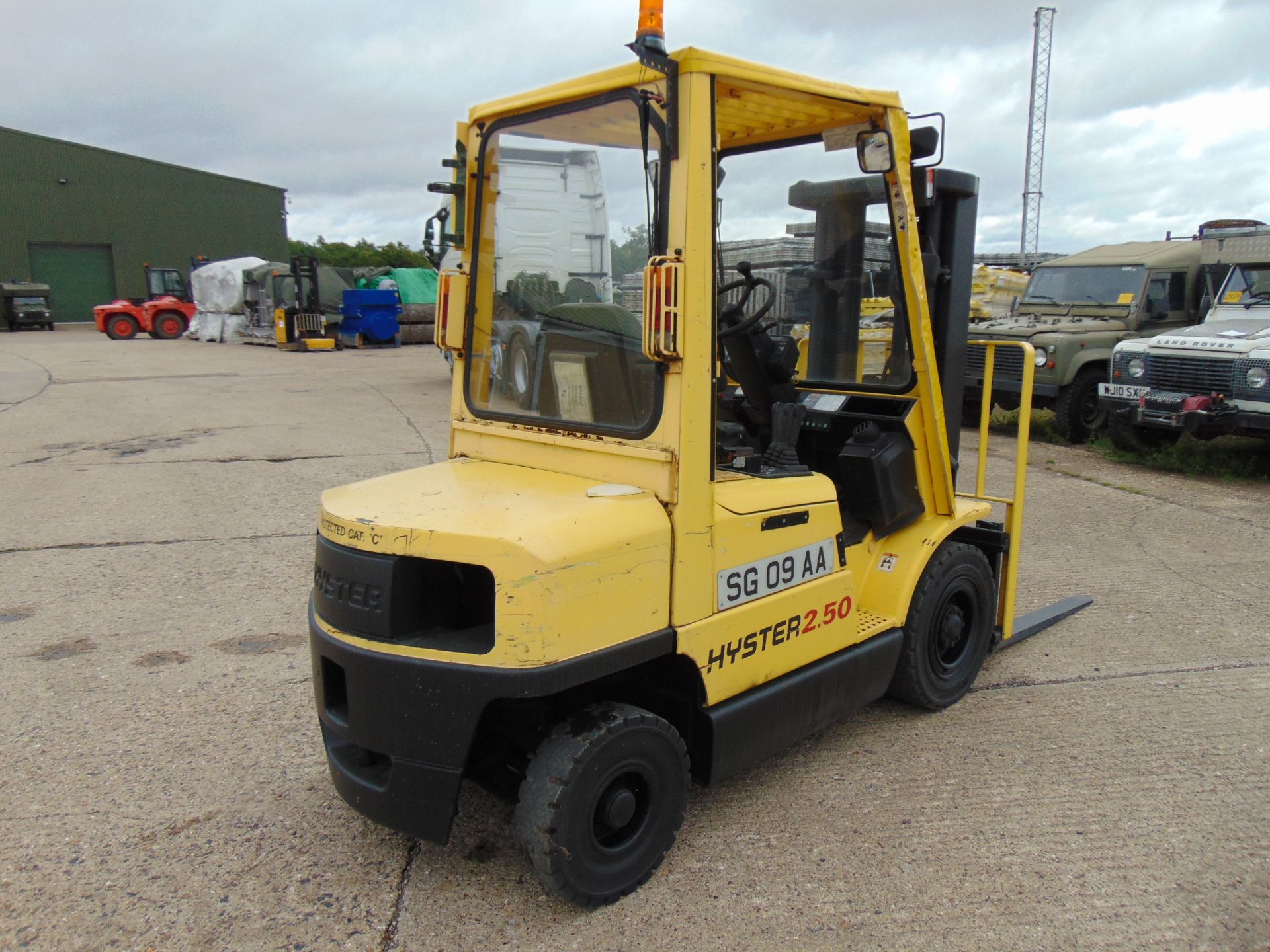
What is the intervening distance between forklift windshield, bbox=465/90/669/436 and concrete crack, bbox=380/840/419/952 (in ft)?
4.87

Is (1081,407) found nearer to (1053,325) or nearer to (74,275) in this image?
(1053,325)

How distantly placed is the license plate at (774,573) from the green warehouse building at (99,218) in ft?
143

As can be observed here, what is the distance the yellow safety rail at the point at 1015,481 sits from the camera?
3982mm

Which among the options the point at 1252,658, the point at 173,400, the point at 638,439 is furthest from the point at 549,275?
the point at 173,400

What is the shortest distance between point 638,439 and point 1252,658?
379 cm

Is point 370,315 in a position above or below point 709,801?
above

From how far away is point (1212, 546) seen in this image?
666 centimetres

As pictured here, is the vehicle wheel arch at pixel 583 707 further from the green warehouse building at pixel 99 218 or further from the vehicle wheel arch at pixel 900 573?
the green warehouse building at pixel 99 218

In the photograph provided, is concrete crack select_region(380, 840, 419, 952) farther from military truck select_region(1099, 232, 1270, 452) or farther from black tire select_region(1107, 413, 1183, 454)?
black tire select_region(1107, 413, 1183, 454)

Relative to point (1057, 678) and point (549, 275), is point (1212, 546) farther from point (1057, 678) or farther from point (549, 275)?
point (549, 275)

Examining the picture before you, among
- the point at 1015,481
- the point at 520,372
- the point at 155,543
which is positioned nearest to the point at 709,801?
the point at 520,372

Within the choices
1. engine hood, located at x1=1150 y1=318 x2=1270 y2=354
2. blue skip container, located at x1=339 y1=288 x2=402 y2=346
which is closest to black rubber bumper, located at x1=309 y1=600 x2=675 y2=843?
engine hood, located at x1=1150 y1=318 x2=1270 y2=354

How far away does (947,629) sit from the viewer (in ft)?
12.9

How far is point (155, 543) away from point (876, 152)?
560 centimetres
